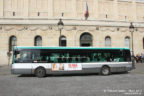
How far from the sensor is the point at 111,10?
24.0m

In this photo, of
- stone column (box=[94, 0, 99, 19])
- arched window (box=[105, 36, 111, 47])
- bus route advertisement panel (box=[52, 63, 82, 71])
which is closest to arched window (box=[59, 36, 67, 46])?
stone column (box=[94, 0, 99, 19])

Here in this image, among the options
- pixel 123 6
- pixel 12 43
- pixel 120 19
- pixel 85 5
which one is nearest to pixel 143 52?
pixel 120 19

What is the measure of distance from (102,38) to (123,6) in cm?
761

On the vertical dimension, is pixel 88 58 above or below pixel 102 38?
below

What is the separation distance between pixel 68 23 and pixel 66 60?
11.5 metres

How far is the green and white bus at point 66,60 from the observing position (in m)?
11.3

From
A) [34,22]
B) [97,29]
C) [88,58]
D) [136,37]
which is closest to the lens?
[88,58]

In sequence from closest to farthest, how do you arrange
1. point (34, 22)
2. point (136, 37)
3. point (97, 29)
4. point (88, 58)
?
point (88, 58) → point (34, 22) → point (97, 29) → point (136, 37)

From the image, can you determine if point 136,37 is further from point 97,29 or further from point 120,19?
point 97,29

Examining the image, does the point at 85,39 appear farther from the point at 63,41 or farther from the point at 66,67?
the point at 66,67

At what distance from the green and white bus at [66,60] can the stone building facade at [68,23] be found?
10084 mm

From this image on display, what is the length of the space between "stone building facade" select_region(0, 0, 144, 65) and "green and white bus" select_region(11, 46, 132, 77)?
1008 centimetres

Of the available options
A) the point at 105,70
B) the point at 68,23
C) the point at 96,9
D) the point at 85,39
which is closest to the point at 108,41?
the point at 85,39

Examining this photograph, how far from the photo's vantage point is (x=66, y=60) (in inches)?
467
